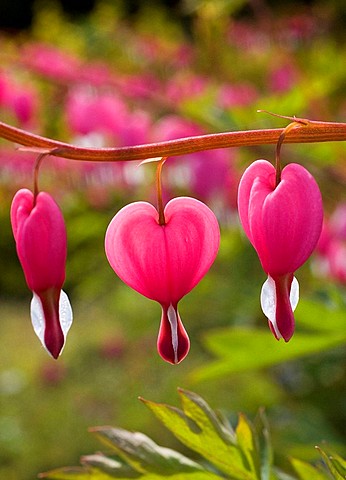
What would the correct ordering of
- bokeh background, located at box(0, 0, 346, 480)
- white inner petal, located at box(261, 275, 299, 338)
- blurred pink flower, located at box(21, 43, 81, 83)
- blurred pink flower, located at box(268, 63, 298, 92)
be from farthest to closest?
blurred pink flower, located at box(268, 63, 298, 92) < blurred pink flower, located at box(21, 43, 81, 83) < bokeh background, located at box(0, 0, 346, 480) < white inner petal, located at box(261, 275, 299, 338)

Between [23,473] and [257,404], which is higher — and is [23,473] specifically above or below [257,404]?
below

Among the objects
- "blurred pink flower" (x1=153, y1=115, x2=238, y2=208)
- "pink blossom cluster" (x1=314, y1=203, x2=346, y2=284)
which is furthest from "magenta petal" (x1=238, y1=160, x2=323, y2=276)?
"blurred pink flower" (x1=153, y1=115, x2=238, y2=208)

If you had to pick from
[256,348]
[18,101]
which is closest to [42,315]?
[256,348]

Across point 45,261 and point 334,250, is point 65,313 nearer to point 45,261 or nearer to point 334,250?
point 45,261

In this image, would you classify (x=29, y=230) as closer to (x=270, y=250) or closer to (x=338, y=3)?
(x=270, y=250)

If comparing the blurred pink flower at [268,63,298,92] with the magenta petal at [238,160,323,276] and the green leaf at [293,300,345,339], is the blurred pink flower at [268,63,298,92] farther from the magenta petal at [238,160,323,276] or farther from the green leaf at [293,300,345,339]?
the magenta petal at [238,160,323,276]

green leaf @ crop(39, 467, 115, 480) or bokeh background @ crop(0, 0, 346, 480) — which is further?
bokeh background @ crop(0, 0, 346, 480)

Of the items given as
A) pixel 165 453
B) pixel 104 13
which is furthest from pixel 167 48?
pixel 165 453

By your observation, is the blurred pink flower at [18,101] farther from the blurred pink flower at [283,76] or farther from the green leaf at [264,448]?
the green leaf at [264,448]
